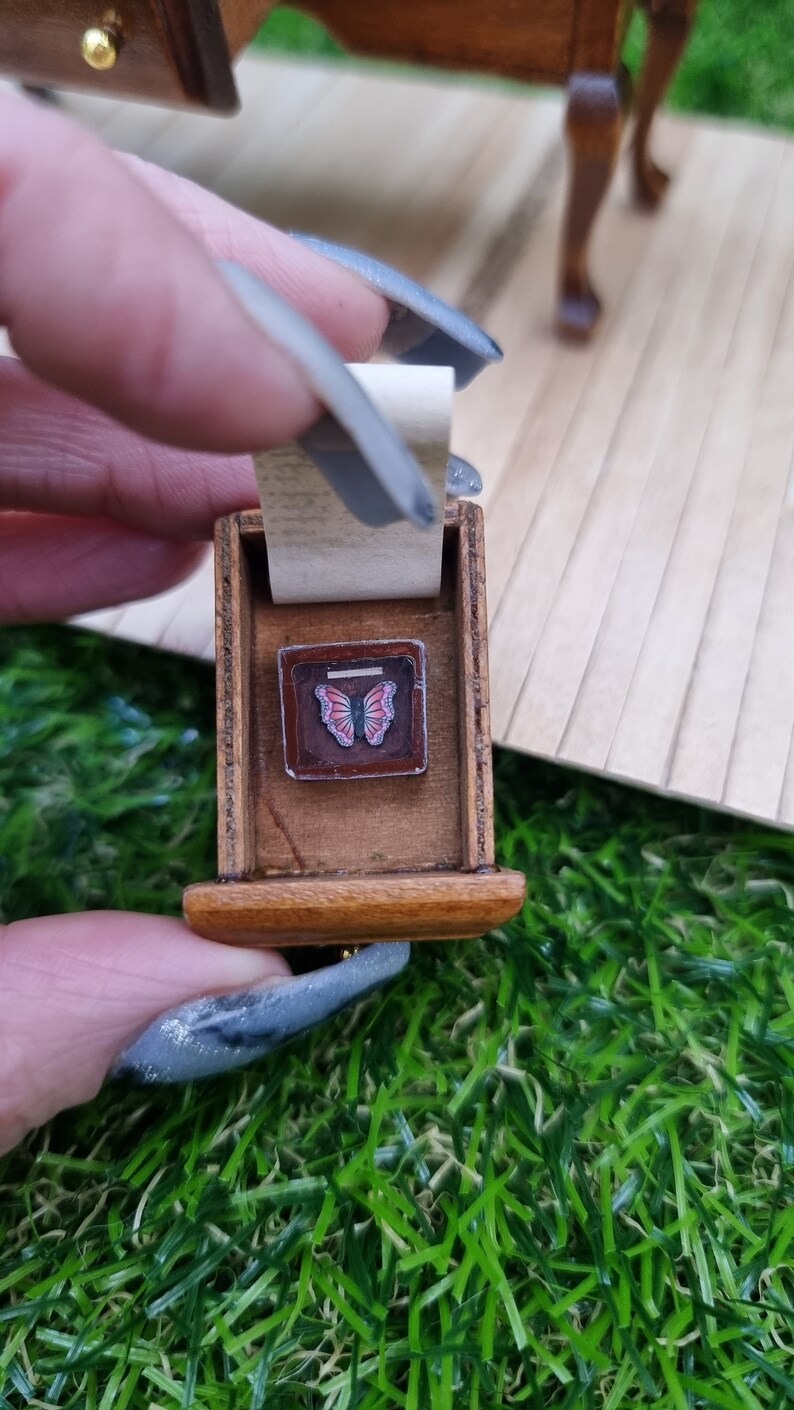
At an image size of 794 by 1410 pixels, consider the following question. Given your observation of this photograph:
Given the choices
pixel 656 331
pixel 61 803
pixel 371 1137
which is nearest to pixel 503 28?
pixel 656 331

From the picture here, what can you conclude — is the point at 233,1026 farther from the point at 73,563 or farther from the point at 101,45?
the point at 101,45

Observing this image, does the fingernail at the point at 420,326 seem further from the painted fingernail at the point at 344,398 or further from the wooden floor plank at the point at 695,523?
the wooden floor plank at the point at 695,523

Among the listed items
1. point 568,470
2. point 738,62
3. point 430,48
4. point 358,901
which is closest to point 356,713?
point 358,901

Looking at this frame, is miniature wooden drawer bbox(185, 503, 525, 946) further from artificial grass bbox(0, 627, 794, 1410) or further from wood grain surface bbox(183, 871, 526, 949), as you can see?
artificial grass bbox(0, 627, 794, 1410)

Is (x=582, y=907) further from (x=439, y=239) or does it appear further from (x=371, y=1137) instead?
(x=439, y=239)

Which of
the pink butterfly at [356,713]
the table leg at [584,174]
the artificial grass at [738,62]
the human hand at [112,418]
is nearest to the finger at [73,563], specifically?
the human hand at [112,418]

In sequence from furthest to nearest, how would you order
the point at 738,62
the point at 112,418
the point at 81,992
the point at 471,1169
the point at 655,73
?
1. the point at 738,62
2. the point at 655,73
3. the point at 471,1169
4. the point at 81,992
5. the point at 112,418
